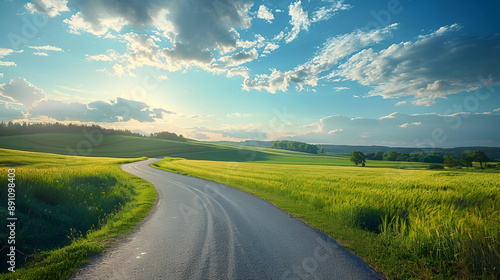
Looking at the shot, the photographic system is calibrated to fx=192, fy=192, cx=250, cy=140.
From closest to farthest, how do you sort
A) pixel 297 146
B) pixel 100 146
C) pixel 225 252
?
1. pixel 225 252
2. pixel 100 146
3. pixel 297 146

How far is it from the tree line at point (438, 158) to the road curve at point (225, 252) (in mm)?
74099

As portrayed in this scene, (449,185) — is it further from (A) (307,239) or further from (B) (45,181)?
(B) (45,181)

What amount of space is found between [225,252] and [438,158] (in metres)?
114

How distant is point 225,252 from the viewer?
19.1 feet

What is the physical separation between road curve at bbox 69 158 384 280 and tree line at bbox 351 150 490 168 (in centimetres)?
7410

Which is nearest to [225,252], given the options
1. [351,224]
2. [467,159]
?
[351,224]

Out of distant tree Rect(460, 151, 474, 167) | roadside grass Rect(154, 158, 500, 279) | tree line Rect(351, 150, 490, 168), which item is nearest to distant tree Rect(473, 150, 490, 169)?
tree line Rect(351, 150, 490, 168)

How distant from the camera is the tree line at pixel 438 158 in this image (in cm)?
5278

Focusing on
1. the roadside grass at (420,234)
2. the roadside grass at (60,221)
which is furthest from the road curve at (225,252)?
the roadside grass at (420,234)

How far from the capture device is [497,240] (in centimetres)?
533

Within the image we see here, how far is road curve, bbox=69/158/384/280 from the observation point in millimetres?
4812

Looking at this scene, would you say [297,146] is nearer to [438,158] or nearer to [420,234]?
[438,158]

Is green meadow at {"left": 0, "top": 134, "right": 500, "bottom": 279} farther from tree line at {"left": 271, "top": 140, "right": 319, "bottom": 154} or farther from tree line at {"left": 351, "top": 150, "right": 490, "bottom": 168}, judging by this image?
tree line at {"left": 271, "top": 140, "right": 319, "bottom": 154}

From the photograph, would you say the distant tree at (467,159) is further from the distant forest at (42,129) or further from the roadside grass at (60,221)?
the distant forest at (42,129)
